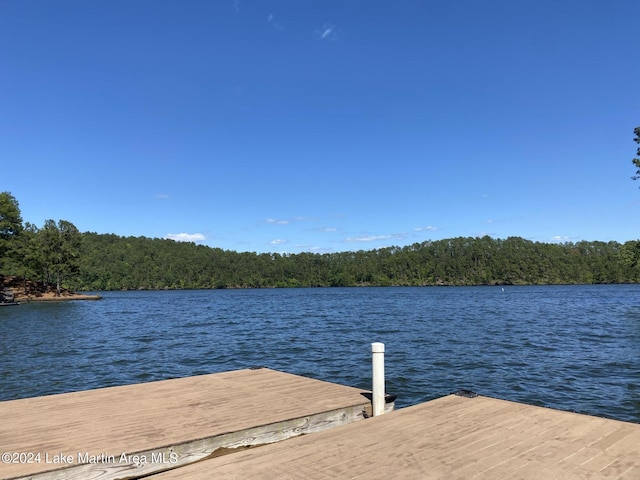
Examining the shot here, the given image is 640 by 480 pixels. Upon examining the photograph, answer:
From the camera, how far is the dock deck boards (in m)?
3.82

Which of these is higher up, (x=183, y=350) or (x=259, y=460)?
(x=259, y=460)

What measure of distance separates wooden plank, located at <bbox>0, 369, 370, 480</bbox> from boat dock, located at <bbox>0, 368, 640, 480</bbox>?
14mm

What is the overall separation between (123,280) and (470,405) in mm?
170895

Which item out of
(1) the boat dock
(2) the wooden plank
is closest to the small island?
(2) the wooden plank

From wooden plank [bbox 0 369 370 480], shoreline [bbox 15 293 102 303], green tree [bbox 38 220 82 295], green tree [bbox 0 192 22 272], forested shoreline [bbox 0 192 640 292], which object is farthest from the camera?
forested shoreline [bbox 0 192 640 292]

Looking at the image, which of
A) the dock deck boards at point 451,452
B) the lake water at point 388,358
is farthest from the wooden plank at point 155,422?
the lake water at point 388,358

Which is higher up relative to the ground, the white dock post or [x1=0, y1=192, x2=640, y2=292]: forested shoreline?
[x1=0, y1=192, x2=640, y2=292]: forested shoreline

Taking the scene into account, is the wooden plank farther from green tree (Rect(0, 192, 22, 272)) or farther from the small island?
the small island

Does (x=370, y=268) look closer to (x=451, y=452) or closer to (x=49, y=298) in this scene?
(x=49, y=298)

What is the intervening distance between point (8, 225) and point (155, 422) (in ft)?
250

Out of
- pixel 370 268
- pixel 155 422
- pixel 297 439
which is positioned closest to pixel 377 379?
pixel 297 439

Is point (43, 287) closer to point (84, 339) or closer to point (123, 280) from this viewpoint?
point (84, 339)

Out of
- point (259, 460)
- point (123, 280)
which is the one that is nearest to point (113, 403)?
point (259, 460)

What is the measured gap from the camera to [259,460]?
13.5 feet
